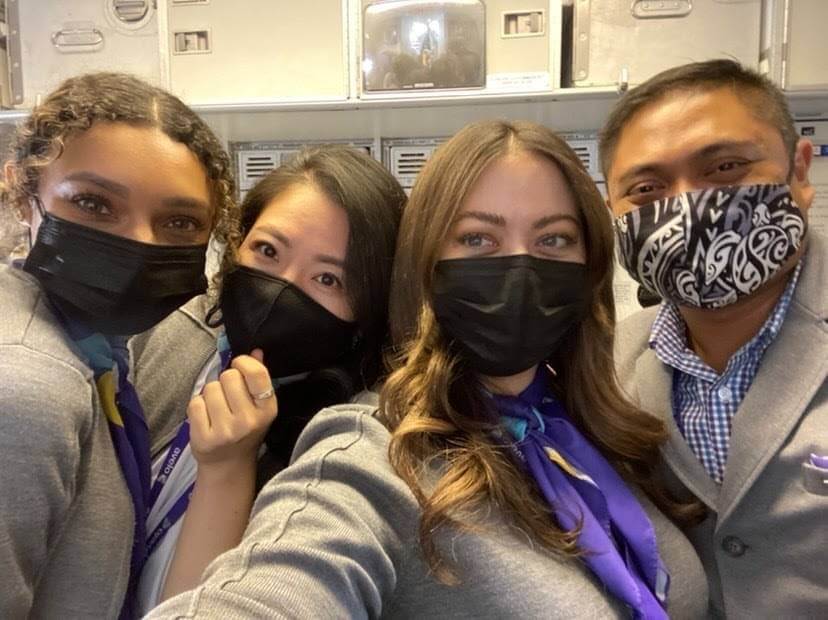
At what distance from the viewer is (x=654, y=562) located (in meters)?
0.96

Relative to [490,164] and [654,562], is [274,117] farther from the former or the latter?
[654,562]

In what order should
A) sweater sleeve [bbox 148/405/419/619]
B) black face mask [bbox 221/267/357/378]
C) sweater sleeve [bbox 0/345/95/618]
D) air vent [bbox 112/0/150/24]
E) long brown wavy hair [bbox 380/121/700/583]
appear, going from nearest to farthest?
sweater sleeve [bbox 148/405/419/619] → sweater sleeve [bbox 0/345/95/618] → long brown wavy hair [bbox 380/121/700/583] → black face mask [bbox 221/267/357/378] → air vent [bbox 112/0/150/24]

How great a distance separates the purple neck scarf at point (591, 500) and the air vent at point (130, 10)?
1.69 m

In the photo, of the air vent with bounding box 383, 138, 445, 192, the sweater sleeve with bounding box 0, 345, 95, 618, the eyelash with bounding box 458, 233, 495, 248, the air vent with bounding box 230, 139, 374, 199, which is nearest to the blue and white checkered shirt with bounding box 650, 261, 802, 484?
the eyelash with bounding box 458, 233, 495, 248

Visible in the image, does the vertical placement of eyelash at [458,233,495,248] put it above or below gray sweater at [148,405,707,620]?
above

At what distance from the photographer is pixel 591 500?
3.17ft

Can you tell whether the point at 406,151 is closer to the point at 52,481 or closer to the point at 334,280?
the point at 334,280

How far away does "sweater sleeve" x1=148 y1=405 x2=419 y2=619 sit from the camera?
0.66 meters

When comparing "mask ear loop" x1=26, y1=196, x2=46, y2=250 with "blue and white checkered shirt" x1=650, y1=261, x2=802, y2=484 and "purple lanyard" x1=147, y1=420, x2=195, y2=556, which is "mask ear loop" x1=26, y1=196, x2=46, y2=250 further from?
"blue and white checkered shirt" x1=650, y1=261, x2=802, y2=484

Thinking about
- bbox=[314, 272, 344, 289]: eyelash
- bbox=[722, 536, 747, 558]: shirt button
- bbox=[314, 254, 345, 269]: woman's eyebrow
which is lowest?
bbox=[722, 536, 747, 558]: shirt button

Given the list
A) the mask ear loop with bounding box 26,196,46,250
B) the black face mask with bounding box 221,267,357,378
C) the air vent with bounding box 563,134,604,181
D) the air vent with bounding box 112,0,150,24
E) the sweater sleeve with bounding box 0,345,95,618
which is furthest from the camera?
the air vent with bounding box 563,134,604,181

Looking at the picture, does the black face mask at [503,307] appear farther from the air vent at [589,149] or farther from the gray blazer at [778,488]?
the air vent at [589,149]

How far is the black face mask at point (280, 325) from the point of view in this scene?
1076 millimetres

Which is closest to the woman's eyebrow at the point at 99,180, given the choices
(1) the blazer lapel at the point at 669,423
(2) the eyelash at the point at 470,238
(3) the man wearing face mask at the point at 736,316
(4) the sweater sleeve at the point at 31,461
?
(4) the sweater sleeve at the point at 31,461
